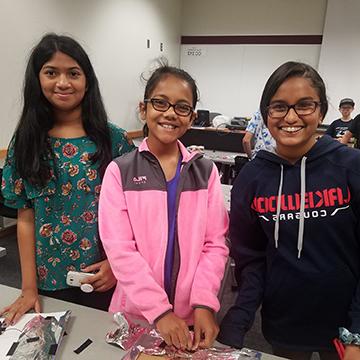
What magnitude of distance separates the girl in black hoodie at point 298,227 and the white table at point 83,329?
0.21m

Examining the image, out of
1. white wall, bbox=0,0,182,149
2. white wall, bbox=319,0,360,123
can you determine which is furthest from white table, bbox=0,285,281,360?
white wall, bbox=319,0,360,123

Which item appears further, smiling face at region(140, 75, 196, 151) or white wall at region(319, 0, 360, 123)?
white wall at region(319, 0, 360, 123)

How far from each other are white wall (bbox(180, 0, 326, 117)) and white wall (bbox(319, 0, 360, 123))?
195mm

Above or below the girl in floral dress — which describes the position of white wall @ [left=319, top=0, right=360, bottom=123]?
above

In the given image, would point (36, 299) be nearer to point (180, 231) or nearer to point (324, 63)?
point (180, 231)

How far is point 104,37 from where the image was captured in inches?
169

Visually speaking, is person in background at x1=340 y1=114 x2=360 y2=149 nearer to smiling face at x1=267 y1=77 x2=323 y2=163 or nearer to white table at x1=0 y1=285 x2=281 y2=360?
smiling face at x1=267 y1=77 x2=323 y2=163

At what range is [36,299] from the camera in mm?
1043

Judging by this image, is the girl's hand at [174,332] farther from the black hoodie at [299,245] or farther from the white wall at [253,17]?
the white wall at [253,17]

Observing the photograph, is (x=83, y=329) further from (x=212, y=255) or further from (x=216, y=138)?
(x=216, y=138)

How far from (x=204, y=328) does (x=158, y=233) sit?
11.4 inches

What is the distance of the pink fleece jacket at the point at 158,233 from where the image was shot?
93 centimetres

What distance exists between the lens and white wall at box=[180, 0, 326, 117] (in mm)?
5621

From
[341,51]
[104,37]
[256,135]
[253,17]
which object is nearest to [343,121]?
[341,51]
